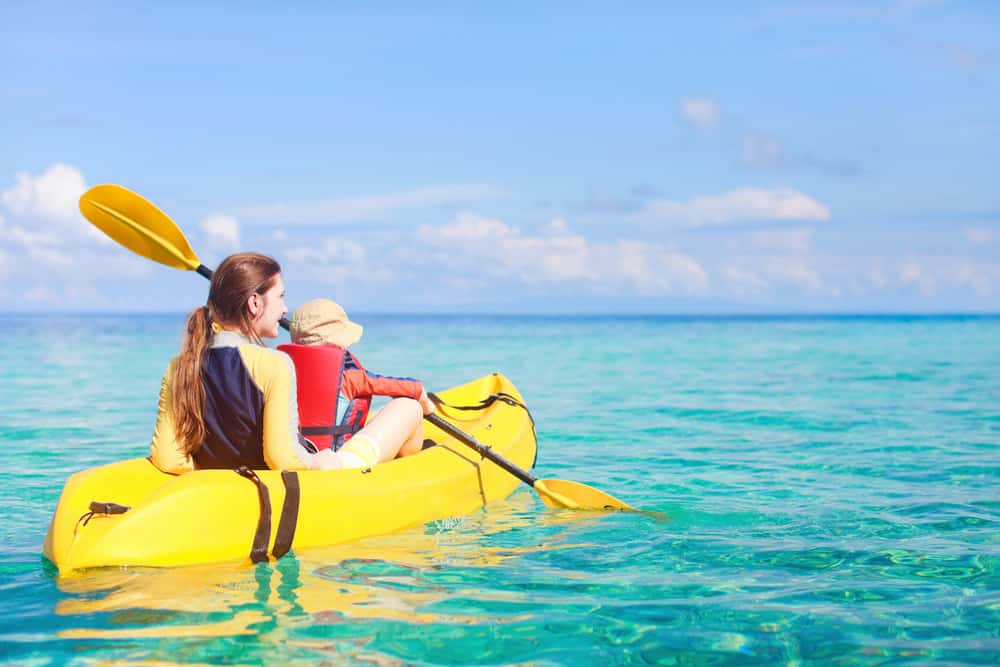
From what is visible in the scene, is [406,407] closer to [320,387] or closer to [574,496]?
[320,387]

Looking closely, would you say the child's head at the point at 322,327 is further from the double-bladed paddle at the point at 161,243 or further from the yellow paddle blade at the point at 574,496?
the yellow paddle blade at the point at 574,496

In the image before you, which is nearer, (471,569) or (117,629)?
(117,629)

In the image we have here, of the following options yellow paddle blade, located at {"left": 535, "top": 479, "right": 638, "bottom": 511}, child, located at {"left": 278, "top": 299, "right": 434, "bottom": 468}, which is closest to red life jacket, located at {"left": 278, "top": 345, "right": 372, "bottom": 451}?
child, located at {"left": 278, "top": 299, "right": 434, "bottom": 468}

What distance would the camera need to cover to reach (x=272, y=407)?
3986 mm

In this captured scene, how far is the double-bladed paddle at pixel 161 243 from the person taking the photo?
5086 millimetres

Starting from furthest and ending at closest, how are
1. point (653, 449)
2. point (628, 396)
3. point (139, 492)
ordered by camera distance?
point (628, 396) < point (653, 449) < point (139, 492)

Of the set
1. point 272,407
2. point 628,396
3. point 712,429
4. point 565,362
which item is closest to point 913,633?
point 272,407

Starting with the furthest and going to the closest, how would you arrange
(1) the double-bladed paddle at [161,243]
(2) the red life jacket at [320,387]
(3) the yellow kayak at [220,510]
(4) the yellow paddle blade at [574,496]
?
(4) the yellow paddle blade at [574,496] < (1) the double-bladed paddle at [161,243] < (2) the red life jacket at [320,387] < (3) the yellow kayak at [220,510]

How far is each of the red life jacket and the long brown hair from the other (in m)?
0.62

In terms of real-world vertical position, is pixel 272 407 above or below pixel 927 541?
above

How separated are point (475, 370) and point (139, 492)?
47.6ft

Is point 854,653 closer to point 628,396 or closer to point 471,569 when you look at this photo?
point 471,569

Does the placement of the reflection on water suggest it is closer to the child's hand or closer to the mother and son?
the mother and son

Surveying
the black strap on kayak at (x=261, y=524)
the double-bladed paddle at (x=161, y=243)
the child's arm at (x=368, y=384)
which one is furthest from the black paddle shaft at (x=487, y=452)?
the black strap on kayak at (x=261, y=524)
